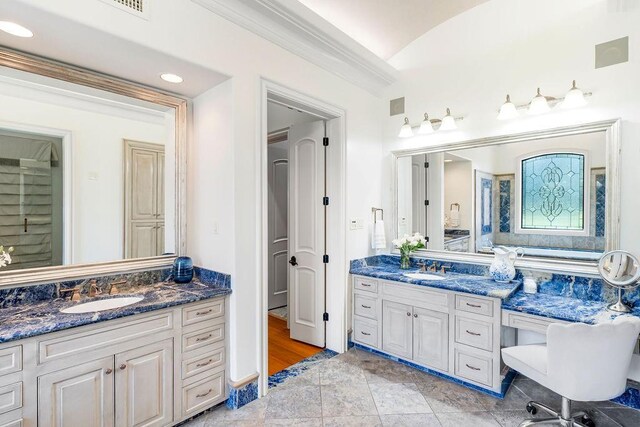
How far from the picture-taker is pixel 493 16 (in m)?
2.87

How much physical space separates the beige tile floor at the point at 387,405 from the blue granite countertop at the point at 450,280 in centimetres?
77

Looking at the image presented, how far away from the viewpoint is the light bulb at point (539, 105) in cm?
246

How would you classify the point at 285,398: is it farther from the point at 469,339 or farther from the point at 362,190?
the point at 362,190

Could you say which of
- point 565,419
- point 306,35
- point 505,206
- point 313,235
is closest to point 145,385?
point 313,235

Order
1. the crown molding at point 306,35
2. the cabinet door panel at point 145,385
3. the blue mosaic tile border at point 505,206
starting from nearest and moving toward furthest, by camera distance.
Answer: the cabinet door panel at point 145,385 < the crown molding at point 306,35 < the blue mosaic tile border at point 505,206

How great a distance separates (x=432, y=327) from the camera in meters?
2.65

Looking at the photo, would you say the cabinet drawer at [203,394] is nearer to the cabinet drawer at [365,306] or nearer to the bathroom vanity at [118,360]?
the bathroom vanity at [118,360]

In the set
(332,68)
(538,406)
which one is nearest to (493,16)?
(332,68)

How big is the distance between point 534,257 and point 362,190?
1624 millimetres

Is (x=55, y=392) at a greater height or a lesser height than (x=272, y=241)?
lesser

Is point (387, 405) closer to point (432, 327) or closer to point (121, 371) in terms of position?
point (432, 327)

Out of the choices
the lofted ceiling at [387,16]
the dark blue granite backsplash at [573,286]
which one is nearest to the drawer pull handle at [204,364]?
the dark blue granite backsplash at [573,286]

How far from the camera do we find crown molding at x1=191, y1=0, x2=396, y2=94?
2.17m

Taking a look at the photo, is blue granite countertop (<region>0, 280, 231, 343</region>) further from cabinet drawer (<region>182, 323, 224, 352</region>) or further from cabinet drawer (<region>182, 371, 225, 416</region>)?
cabinet drawer (<region>182, 371, 225, 416</region>)
